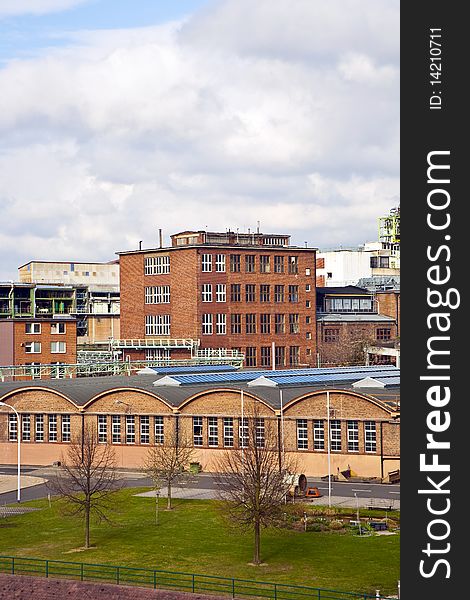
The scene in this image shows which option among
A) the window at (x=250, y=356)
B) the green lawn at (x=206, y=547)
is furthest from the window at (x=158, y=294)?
the green lawn at (x=206, y=547)

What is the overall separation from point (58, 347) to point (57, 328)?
6.34 feet

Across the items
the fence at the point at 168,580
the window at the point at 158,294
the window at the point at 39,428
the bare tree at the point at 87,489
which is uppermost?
the window at the point at 158,294

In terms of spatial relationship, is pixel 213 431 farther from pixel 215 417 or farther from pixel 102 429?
pixel 102 429

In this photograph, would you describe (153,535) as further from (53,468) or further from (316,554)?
(53,468)

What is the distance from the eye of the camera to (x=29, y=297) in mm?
148875

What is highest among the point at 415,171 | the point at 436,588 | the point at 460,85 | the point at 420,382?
the point at 460,85

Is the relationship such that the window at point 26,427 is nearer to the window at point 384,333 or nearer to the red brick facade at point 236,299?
the red brick facade at point 236,299

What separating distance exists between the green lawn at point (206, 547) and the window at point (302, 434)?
12.5 metres

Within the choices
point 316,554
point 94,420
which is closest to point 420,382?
point 316,554

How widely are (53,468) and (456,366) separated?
6024 centimetres

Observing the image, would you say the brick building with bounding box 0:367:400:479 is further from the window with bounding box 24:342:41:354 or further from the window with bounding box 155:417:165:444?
the window with bounding box 24:342:41:354

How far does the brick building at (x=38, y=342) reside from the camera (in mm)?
115250

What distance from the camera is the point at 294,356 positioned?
444 feet

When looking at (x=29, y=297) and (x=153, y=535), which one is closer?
(x=153, y=535)
